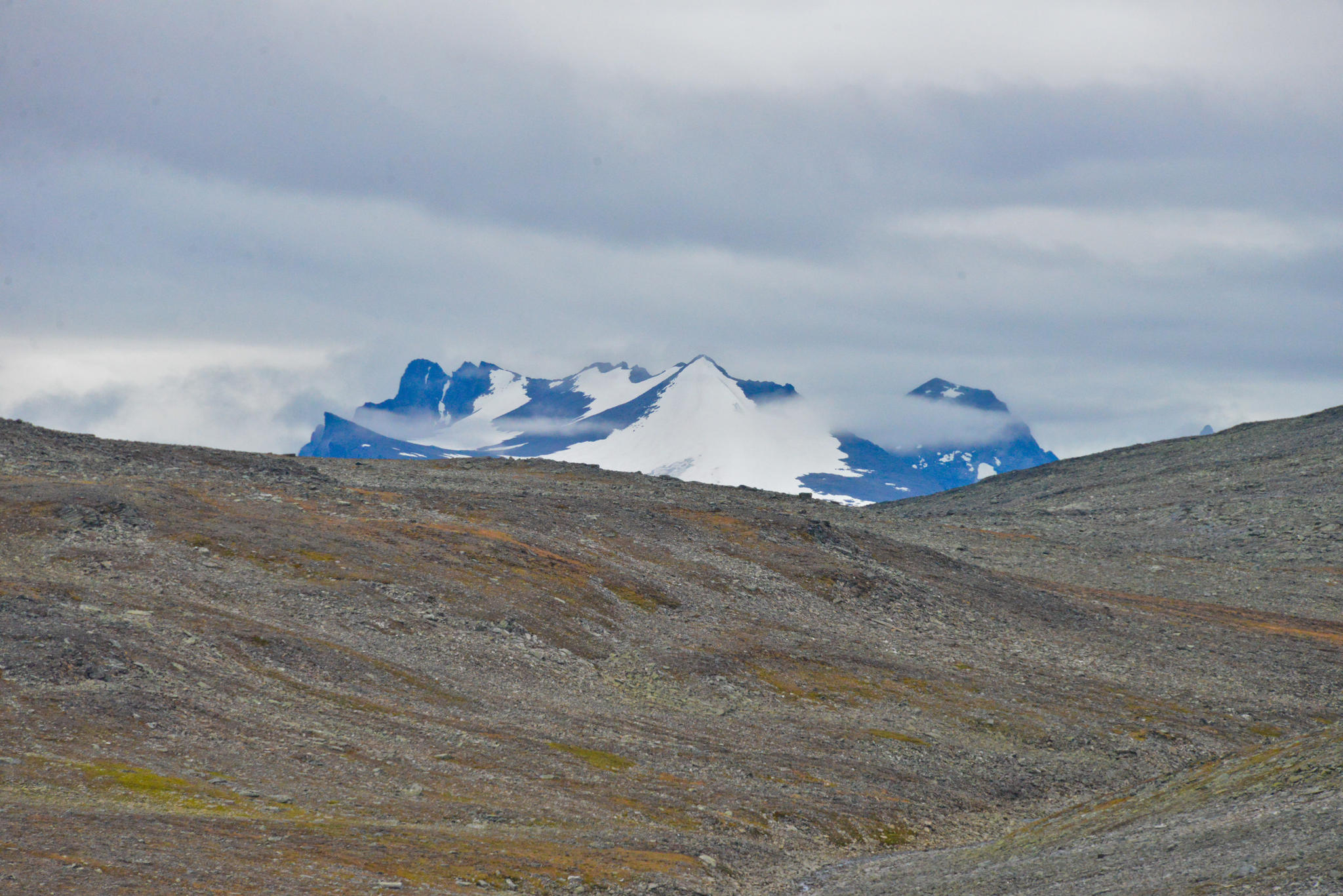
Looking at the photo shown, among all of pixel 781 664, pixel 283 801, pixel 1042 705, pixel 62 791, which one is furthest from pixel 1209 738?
pixel 62 791

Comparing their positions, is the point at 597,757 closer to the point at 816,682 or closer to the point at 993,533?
the point at 816,682

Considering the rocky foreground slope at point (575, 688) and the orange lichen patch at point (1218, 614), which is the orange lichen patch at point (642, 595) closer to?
the rocky foreground slope at point (575, 688)

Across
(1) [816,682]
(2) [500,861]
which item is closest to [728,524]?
(1) [816,682]

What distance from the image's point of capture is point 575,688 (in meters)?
44.4

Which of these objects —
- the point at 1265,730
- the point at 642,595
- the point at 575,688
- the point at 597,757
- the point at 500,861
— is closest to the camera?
the point at 500,861

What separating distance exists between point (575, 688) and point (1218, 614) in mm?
46009

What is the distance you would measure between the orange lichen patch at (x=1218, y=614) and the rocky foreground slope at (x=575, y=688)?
1.75 feet

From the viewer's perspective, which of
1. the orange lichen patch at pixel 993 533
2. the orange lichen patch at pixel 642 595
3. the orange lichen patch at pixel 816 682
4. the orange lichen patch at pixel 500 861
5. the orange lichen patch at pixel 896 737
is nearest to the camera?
the orange lichen patch at pixel 500 861

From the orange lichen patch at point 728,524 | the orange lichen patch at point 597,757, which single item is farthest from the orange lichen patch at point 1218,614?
the orange lichen patch at point 597,757

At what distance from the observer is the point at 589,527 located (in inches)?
2625

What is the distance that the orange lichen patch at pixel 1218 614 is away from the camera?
6725cm

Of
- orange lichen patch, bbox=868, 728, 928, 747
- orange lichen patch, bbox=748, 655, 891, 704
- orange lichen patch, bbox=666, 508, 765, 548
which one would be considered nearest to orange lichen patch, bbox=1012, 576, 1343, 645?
orange lichen patch, bbox=666, 508, 765, 548

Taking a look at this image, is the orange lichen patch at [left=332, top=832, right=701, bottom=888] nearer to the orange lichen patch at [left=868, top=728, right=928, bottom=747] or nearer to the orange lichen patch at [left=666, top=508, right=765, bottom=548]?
the orange lichen patch at [left=868, top=728, right=928, bottom=747]

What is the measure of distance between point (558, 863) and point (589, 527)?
40593 millimetres
